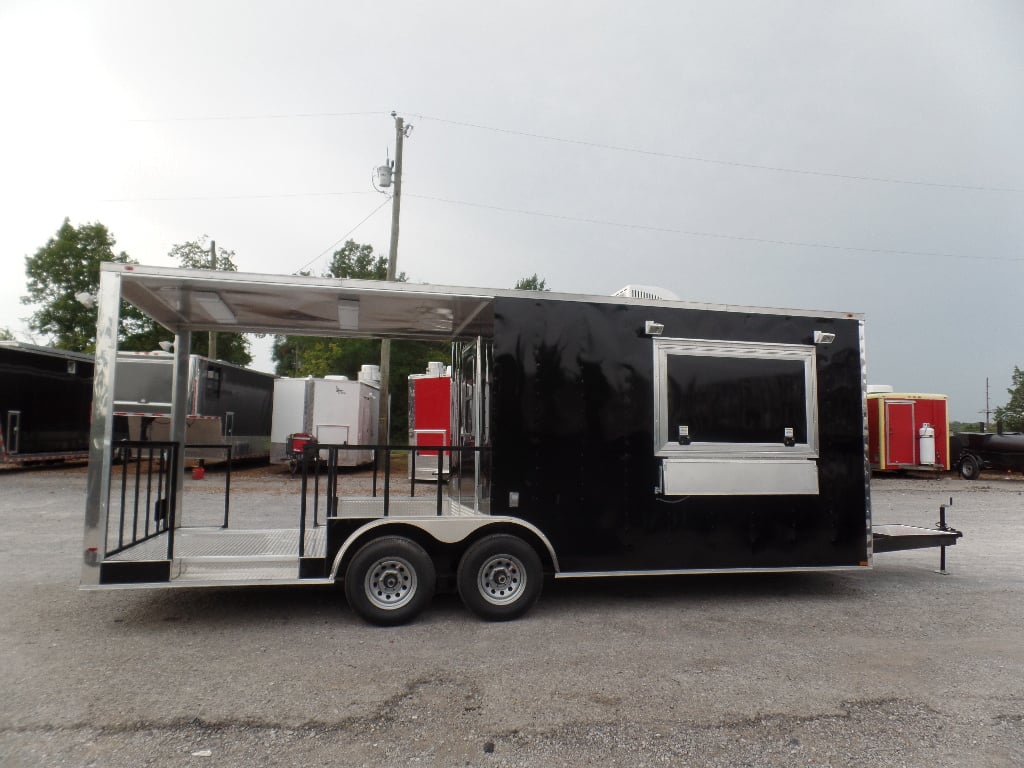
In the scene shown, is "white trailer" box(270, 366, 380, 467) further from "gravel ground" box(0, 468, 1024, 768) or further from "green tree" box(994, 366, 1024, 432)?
"green tree" box(994, 366, 1024, 432)

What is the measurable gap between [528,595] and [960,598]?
4.10 m

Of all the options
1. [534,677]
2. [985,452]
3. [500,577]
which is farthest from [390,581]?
[985,452]

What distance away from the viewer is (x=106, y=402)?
475cm

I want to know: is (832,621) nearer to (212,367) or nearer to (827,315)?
(827,315)

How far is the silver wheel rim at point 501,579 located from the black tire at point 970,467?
2125cm

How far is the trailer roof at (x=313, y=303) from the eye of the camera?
5.26 metres

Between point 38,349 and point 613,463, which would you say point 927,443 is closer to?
point 613,463

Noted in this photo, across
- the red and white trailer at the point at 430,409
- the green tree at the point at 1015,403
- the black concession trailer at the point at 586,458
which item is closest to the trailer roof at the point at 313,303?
the black concession trailer at the point at 586,458

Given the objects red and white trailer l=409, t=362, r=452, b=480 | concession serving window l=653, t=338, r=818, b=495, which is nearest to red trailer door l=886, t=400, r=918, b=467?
red and white trailer l=409, t=362, r=452, b=480

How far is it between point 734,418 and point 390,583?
10.3 ft

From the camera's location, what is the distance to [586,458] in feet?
18.3

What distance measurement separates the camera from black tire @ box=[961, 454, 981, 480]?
21141 millimetres

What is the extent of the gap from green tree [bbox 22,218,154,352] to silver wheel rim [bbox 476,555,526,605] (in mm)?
38858

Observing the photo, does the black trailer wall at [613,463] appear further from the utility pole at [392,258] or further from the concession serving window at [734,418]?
the utility pole at [392,258]
